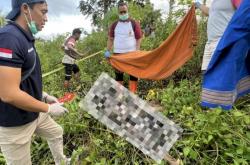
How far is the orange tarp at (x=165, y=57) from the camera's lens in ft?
16.0

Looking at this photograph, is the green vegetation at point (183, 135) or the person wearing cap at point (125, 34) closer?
the green vegetation at point (183, 135)

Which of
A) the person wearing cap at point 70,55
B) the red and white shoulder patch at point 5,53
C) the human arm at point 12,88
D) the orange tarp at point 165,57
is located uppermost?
the red and white shoulder patch at point 5,53

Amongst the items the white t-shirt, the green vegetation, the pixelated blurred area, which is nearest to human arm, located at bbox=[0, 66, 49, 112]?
the pixelated blurred area

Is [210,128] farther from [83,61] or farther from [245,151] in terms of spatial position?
[83,61]

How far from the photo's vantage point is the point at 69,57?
22.4 ft

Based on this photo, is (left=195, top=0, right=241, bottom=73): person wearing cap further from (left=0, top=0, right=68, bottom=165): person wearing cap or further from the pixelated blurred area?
(left=0, top=0, right=68, bottom=165): person wearing cap

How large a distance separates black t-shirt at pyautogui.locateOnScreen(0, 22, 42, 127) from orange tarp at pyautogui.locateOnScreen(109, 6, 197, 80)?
2628 millimetres

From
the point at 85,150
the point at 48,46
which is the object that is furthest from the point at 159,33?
the point at 48,46

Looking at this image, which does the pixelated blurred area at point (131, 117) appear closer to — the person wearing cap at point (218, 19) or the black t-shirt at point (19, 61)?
the black t-shirt at point (19, 61)

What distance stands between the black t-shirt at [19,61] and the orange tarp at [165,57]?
263 cm

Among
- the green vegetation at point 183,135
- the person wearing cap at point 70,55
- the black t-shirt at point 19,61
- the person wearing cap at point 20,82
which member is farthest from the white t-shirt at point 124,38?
the black t-shirt at point 19,61

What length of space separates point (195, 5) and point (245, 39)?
2.26 m

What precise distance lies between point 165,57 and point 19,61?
10.1 ft

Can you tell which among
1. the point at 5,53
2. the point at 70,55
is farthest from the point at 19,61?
the point at 70,55
